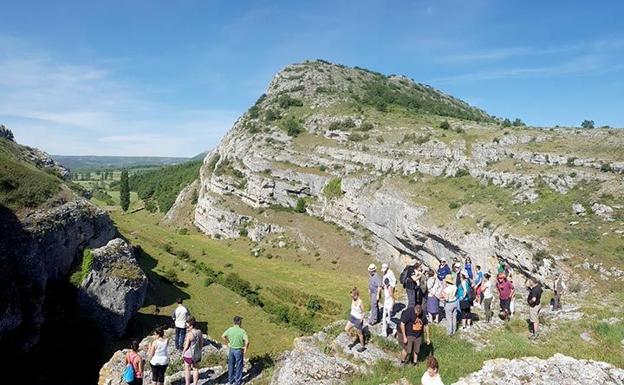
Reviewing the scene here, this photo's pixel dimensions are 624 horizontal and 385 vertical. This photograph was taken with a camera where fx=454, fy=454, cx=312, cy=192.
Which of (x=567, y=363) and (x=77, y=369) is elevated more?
(x=567, y=363)

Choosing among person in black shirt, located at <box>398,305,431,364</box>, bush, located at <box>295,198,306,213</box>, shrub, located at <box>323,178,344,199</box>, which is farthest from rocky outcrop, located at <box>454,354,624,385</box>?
bush, located at <box>295,198,306,213</box>

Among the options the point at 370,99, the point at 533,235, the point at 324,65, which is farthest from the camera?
the point at 324,65

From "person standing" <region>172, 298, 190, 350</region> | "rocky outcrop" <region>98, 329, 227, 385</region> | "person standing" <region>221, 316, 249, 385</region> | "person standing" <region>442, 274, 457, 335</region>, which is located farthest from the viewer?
"person standing" <region>172, 298, 190, 350</region>

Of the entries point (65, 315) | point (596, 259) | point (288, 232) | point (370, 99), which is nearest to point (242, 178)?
point (288, 232)

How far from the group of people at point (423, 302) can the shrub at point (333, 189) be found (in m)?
55.6

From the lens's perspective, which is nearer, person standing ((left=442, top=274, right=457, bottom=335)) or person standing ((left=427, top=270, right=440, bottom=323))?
person standing ((left=442, top=274, right=457, bottom=335))

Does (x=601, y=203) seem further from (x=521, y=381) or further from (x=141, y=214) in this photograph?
(x=141, y=214)

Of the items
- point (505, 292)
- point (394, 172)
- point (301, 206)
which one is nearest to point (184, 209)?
point (301, 206)

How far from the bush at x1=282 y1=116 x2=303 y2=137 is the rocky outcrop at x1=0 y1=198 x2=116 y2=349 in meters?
60.5

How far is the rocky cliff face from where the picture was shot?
49.8 metres

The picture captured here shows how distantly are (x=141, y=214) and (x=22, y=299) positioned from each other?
9858cm

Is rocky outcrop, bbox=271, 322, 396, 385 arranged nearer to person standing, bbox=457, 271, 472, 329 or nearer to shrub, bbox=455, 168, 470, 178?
person standing, bbox=457, 271, 472, 329

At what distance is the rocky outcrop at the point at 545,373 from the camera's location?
41.9ft

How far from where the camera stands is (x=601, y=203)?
143ft
